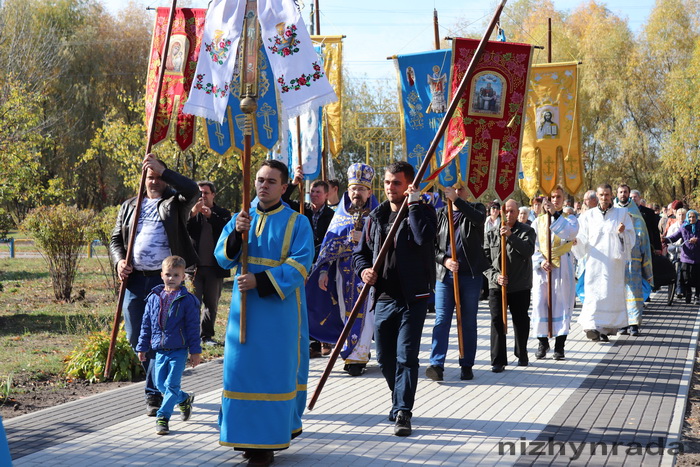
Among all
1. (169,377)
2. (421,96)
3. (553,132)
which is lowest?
(169,377)

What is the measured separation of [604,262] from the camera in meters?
12.4

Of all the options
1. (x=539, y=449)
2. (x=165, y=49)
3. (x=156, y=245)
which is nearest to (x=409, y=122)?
(x=165, y=49)

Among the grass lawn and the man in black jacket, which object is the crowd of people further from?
the grass lawn

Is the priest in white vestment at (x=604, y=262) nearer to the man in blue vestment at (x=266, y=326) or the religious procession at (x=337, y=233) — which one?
the religious procession at (x=337, y=233)

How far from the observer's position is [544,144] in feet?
36.0

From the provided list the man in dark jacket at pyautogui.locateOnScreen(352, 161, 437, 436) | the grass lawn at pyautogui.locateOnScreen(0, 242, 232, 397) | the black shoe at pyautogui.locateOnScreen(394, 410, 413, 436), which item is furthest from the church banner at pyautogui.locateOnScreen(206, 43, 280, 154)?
the black shoe at pyautogui.locateOnScreen(394, 410, 413, 436)

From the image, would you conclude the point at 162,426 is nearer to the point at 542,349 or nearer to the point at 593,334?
the point at 542,349

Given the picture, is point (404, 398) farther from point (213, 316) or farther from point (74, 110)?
point (74, 110)

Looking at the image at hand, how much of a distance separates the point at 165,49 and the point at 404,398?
3.83 m

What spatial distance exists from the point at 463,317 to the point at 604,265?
4195 mm

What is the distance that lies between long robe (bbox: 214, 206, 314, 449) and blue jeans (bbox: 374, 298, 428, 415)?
3.22ft

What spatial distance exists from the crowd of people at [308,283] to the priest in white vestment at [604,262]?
1.01 meters

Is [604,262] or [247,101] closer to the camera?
[247,101]

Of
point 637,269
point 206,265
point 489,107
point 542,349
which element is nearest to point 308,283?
point 206,265
